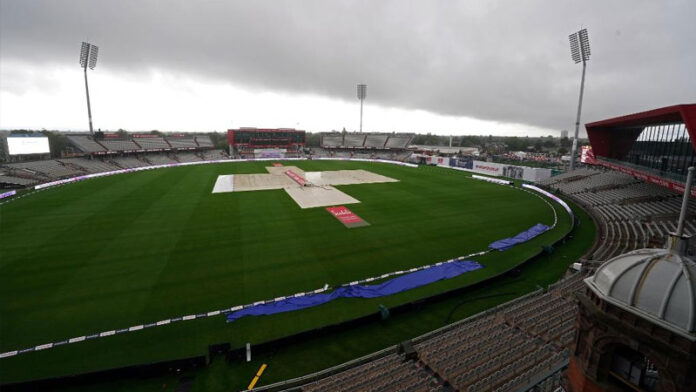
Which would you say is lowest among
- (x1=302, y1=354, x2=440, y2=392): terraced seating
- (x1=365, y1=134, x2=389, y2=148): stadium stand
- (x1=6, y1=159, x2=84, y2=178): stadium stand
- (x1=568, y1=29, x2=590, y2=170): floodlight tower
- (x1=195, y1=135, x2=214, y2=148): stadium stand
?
(x1=302, y1=354, x2=440, y2=392): terraced seating

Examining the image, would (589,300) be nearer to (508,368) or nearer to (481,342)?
(508,368)

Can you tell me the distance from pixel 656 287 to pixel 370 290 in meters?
13.7

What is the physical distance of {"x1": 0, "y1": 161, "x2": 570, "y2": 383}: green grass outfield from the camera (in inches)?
539

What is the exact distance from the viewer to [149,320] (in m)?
14.6

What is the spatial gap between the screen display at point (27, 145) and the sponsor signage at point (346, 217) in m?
63.1

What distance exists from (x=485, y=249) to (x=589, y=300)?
62.5 feet

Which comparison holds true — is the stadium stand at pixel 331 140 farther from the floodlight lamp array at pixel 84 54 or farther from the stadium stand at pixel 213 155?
the floodlight lamp array at pixel 84 54

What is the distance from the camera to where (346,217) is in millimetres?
31000

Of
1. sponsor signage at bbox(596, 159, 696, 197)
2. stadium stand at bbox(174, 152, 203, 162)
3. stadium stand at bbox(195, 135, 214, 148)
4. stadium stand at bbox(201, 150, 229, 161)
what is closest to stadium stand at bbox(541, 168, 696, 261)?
sponsor signage at bbox(596, 159, 696, 197)

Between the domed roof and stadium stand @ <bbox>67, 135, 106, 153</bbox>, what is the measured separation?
90.3 m

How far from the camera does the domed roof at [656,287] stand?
4.27 m

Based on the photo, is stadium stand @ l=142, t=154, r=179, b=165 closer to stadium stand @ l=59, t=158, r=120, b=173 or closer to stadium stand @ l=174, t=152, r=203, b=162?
stadium stand @ l=174, t=152, r=203, b=162

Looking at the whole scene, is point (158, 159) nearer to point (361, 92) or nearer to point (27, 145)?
point (27, 145)

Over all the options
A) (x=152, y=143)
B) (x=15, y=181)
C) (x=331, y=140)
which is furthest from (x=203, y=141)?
(x=15, y=181)
